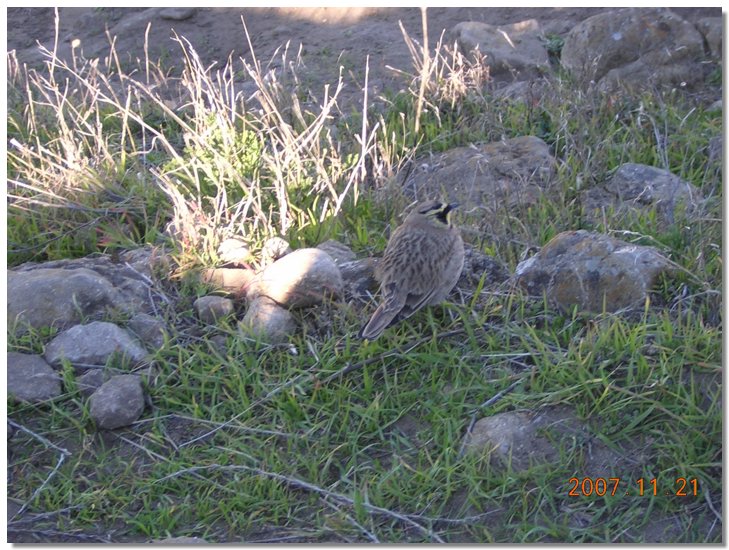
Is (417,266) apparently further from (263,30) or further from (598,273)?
(263,30)

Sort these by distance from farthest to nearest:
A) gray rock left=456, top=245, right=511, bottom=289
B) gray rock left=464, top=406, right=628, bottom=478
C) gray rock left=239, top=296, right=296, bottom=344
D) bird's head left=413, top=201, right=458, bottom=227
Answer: gray rock left=456, top=245, right=511, bottom=289 → bird's head left=413, top=201, right=458, bottom=227 → gray rock left=239, top=296, right=296, bottom=344 → gray rock left=464, top=406, right=628, bottom=478

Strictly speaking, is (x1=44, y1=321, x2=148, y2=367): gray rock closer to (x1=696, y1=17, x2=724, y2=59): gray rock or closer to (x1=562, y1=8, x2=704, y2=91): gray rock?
(x1=562, y1=8, x2=704, y2=91): gray rock

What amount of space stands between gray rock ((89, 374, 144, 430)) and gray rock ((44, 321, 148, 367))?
0.23 m

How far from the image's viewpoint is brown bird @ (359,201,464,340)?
445 centimetres

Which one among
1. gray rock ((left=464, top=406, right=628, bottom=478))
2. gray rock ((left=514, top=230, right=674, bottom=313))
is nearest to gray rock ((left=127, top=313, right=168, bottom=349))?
gray rock ((left=464, top=406, right=628, bottom=478))

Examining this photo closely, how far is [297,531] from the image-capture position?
12.5ft

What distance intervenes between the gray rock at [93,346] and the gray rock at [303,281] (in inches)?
26.0

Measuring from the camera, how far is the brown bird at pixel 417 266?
4453 millimetres

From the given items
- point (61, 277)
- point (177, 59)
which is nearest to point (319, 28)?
point (177, 59)

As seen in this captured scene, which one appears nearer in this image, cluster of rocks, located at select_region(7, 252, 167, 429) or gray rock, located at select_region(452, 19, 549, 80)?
cluster of rocks, located at select_region(7, 252, 167, 429)

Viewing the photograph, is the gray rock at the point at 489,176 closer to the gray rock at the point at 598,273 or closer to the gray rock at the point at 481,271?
the gray rock at the point at 481,271

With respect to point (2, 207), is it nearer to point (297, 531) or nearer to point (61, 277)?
point (61, 277)

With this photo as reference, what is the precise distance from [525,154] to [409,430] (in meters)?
2.60
